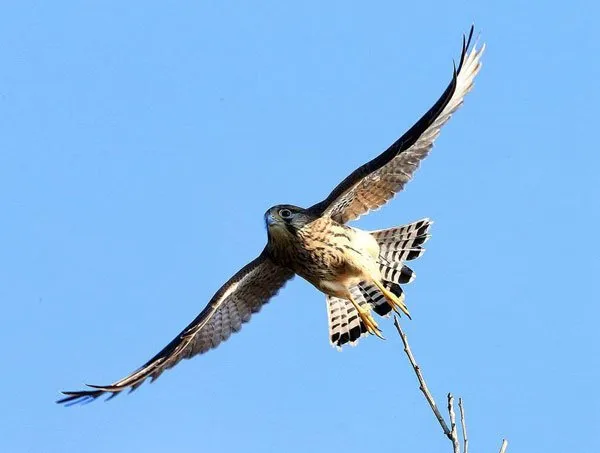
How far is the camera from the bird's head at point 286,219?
22.6 ft

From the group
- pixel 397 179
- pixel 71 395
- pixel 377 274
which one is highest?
pixel 397 179

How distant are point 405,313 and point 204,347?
5.09 feet

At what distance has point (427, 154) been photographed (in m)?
6.91

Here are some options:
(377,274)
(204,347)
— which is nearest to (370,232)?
(377,274)

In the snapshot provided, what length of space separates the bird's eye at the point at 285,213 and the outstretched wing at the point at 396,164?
0.22 metres

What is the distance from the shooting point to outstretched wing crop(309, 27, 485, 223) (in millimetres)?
6406

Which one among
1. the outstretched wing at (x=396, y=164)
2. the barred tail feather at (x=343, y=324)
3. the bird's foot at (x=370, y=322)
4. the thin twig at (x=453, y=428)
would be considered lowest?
the thin twig at (x=453, y=428)

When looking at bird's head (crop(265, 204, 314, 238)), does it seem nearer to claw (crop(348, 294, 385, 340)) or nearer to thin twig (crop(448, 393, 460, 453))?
claw (crop(348, 294, 385, 340))

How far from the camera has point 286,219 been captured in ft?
22.6

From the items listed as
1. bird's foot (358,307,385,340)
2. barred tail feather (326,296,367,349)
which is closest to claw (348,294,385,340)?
bird's foot (358,307,385,340)

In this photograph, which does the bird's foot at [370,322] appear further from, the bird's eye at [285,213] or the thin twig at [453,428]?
the thin twig at [453,428]

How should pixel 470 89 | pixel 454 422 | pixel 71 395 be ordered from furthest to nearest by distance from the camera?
pixel 470 89 → pixel 71 395 → pixel 454 422

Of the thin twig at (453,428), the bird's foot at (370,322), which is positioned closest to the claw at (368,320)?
the bird's foot at (370,322)

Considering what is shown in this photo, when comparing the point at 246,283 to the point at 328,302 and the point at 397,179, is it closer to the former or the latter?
the point at 328,302
